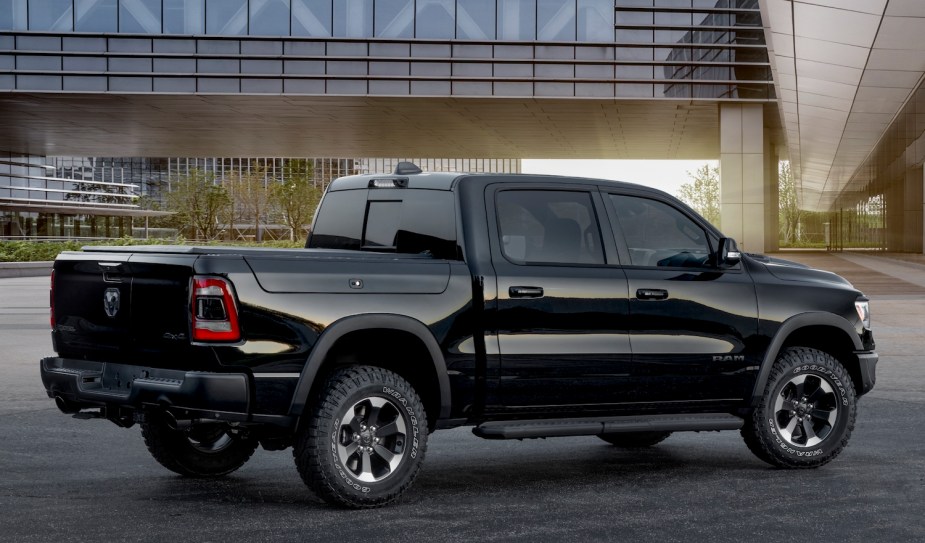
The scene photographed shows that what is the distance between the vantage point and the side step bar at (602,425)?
6.79 m

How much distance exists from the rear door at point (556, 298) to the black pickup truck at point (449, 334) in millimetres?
12

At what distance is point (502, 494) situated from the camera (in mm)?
7066

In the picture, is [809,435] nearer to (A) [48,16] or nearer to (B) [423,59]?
(B) [423,59]

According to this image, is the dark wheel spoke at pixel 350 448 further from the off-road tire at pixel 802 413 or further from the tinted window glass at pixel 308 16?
the tinted window glass at pixel 308 16

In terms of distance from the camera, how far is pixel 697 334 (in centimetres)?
752

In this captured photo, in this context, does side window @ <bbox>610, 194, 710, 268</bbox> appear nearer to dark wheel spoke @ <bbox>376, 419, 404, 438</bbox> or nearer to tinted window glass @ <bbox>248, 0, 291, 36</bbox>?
dark wheel spoke @ <bbox>376, 419, 404, 438</bbox>

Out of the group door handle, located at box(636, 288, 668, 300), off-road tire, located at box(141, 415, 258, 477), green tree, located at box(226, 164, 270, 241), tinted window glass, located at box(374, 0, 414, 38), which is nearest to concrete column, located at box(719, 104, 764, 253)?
tinted window glass, located at box(374, 0, 414, 38)

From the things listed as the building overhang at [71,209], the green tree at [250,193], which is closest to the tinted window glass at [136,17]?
the building overhang at [71,209]

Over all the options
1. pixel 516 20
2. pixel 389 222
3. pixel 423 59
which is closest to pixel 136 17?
pixel 423 59

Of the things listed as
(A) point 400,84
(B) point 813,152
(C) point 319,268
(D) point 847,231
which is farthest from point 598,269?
(D) point 847,231

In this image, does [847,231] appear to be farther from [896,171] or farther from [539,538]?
[539,538]

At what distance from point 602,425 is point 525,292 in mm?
909

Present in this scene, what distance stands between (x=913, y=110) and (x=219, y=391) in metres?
31.4

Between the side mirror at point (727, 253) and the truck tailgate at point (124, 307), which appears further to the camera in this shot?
the side mirror at point (727, 253)
